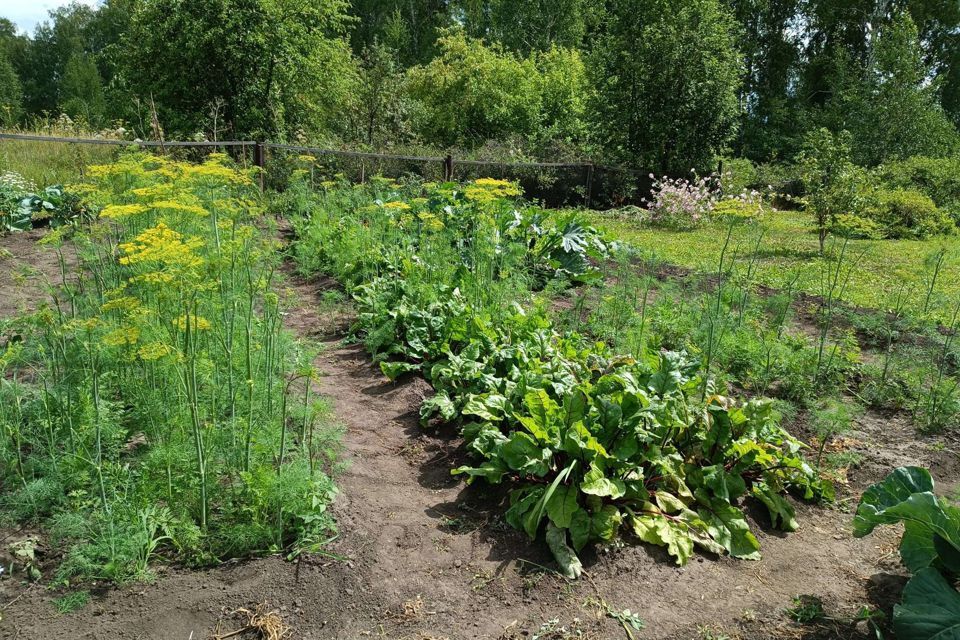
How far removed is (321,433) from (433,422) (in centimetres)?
101

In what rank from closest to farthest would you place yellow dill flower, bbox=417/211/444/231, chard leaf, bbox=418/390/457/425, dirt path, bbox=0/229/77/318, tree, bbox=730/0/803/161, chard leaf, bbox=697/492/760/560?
chard leaf, bbox=697/492/760/560 < chard leaf, bbox=418/390/457/425 < dirt path, bbox=0/229/77/318 < yellow dill flower, bbox=417/211/444/231 < tree, bbox=730/0/803/161

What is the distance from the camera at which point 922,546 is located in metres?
2.63

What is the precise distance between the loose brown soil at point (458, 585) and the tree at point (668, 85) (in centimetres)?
1531

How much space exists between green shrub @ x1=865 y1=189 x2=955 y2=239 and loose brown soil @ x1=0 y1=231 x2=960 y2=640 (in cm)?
1297

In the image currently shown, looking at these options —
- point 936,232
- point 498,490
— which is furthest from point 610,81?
point 498,490

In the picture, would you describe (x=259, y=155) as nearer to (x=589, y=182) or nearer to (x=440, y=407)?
(x=440, y=407)

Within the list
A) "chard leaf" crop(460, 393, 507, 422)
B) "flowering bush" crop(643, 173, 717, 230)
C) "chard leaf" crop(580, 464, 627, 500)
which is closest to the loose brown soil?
"chard leaf" crop(580, 464, 627, 500)

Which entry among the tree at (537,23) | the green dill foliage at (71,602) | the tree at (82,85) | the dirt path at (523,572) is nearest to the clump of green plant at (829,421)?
the dirt path at (523,572)

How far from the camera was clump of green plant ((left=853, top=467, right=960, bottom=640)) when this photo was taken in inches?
90.4

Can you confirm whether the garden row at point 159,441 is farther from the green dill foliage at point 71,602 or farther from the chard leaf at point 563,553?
the chard leaf at point 563,553

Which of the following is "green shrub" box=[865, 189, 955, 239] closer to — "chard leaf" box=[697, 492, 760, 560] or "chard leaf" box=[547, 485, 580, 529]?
"chard leaf" box=[697, 492, 760, 560]

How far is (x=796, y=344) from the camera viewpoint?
5.31 metres

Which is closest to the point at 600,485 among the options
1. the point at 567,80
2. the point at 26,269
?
the point at 26,269

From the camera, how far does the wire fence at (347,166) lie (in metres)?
9.85
